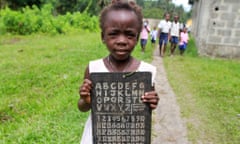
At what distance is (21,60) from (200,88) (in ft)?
13.3

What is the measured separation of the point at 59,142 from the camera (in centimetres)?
274

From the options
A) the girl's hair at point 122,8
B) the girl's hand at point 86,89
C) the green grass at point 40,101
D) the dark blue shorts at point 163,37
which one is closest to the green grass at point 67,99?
the green grass at point 40,101

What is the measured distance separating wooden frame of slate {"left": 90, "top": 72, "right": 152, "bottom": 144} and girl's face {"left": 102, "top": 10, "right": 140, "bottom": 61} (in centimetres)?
15

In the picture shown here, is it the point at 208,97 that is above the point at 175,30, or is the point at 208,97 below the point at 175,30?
below

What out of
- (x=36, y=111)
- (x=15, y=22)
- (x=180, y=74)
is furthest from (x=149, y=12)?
(x=36, y=111)

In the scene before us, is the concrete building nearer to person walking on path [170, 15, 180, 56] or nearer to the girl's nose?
person walking on path [170, 15, 180, 56]

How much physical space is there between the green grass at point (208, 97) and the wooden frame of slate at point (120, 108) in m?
1.91

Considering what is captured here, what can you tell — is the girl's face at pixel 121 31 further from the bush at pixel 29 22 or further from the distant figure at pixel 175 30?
the bush at pixel 29 22

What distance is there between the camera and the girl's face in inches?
51.1

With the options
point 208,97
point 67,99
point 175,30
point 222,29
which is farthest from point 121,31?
point 222,29

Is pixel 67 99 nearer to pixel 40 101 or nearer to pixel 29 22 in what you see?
pixel 40 101

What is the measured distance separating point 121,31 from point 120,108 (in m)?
0.37

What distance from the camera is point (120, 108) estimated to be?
1.29 m

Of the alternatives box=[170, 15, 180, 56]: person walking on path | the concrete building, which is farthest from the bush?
the concrete building
